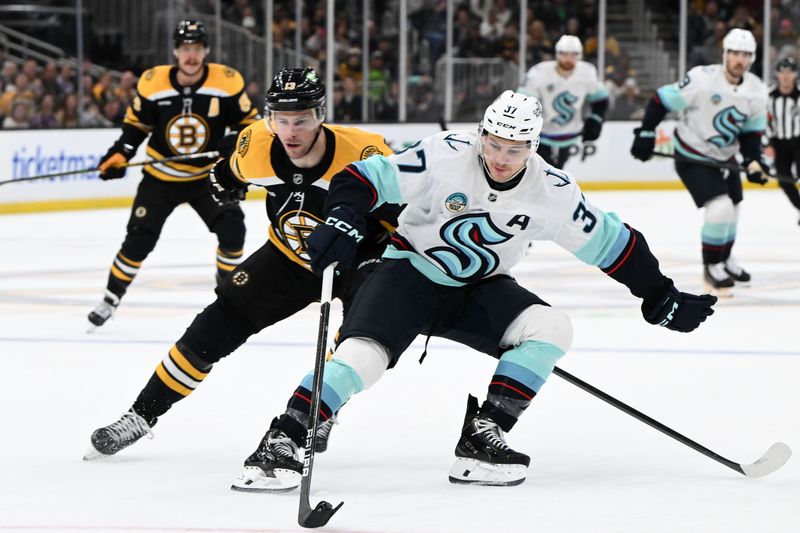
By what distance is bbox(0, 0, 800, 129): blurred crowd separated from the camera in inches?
447

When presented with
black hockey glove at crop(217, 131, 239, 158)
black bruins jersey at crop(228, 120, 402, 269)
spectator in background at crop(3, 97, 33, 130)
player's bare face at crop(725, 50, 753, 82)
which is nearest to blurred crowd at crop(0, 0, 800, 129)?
spectator in background at crop(3, 97, 33, 130)

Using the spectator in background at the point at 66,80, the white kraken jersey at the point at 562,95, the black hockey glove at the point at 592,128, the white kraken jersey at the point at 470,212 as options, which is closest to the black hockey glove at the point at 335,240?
the white kraken jersey at the point at 470,212

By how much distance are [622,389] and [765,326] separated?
1575 millimetres

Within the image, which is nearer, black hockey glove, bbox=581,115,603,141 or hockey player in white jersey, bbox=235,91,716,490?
hockey player in white jersey, bbox=235,91,716,490

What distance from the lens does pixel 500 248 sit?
319 centimetres

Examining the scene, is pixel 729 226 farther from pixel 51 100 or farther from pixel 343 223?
pixel 51 100

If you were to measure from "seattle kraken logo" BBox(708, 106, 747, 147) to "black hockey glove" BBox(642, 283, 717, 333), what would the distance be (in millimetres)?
3755

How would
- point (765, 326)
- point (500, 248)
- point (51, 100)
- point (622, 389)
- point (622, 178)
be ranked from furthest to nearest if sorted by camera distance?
point (622, 178)
point (51, 100)
point (765, 326)
point (622, 389)
point (500, 248)

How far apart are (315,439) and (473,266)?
22.7 inches

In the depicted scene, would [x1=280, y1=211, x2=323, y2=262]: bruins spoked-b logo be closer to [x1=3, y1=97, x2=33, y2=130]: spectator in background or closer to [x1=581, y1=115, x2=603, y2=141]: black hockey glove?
[x1=581, y1=115, x2=603, y2=141]: black hockey glove

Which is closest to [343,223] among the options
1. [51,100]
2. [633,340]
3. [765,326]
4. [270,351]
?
[270,351]

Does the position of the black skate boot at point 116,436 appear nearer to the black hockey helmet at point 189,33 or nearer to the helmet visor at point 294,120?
the helmet visor at point 294,120

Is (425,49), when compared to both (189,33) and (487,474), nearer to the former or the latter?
(189,33)

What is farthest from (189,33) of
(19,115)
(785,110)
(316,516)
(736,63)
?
(785,110)
